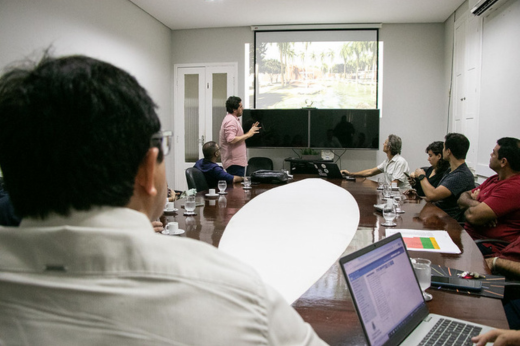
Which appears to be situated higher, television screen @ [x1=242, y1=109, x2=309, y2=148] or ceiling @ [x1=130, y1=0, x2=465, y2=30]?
ceiling @ [x1=130, y1=0, x2=465, y2=30]

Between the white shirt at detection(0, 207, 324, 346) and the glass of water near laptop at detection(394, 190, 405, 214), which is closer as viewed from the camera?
the white shirt at detection(0, 207, 324, 346)

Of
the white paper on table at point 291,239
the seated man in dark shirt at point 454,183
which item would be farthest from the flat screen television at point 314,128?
the white paper on table at point 291,239

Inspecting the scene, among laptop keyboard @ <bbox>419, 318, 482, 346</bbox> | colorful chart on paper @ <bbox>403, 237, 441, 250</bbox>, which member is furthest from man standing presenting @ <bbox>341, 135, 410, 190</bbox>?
laptop keyboard @ <bbox>419, 318, 482, 346</bbox>

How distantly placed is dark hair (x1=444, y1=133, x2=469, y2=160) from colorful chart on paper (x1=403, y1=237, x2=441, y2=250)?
1.61m

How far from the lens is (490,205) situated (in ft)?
8.46

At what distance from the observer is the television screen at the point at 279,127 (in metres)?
6.71

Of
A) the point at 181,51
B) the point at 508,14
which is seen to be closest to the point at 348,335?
the point at 508,14

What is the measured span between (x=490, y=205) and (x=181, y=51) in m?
6.02

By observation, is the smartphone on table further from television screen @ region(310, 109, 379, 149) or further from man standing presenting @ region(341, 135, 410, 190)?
television screen @ region(310, 109, 379, 149)

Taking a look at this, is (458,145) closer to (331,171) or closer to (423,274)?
(331,171)

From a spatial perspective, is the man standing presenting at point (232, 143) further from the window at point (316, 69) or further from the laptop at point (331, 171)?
the window at point (316, 69)

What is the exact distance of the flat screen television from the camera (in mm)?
6586

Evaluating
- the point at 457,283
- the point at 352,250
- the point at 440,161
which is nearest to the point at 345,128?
the point at 440,161

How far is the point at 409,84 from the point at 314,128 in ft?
5.98
